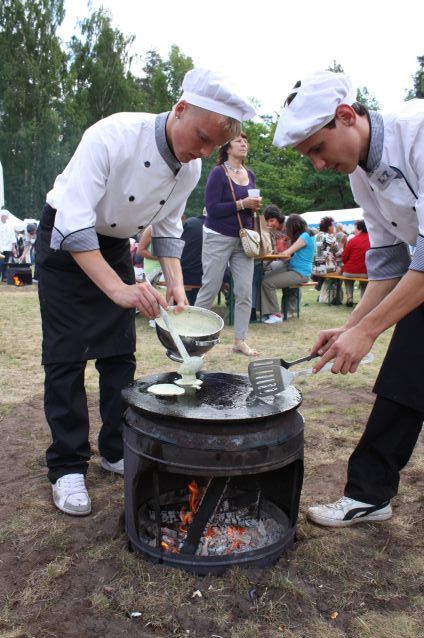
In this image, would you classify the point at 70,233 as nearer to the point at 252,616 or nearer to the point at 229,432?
the point at 229,432

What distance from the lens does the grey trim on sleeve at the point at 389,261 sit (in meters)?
2.34

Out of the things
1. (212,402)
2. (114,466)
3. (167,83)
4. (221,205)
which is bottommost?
(114,466)

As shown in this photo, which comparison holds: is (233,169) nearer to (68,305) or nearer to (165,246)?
(165,246)

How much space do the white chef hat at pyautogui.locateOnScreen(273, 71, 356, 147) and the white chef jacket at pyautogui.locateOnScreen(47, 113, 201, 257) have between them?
631 millimetres

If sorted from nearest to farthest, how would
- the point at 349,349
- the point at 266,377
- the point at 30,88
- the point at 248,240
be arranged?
the point at 349,349, the point at 266,377, the point at 248,240, the point at 30,88

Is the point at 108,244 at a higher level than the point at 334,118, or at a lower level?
lower

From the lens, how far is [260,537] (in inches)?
89.0

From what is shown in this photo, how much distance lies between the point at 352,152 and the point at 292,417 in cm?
101

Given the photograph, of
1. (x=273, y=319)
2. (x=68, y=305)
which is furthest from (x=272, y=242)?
→ (x=68, y=305)

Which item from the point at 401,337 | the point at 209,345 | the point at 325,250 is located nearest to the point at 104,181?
the point at 209,345

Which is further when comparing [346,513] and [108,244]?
[108,244]

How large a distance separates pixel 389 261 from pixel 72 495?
1837mm

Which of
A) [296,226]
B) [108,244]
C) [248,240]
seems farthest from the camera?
[296,226]

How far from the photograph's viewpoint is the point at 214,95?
2.03m
